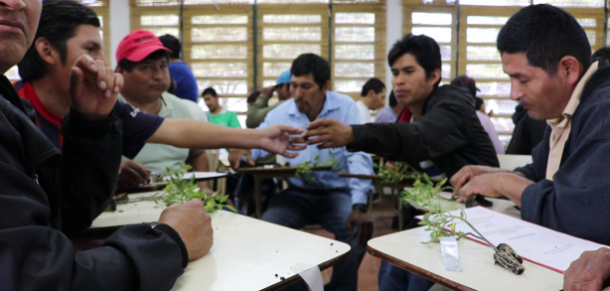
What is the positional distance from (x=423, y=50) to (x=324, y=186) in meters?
1.16

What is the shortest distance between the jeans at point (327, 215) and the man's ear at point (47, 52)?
1.62 meters

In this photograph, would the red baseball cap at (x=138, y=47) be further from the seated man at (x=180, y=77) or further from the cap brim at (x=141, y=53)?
the seated man at (x=180, y=77)

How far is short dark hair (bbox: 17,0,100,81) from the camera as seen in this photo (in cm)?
192

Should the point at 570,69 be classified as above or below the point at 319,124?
above

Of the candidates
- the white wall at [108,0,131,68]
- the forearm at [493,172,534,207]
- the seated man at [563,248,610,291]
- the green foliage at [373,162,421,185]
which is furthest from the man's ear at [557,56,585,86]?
the white wall at [108,0,131,68]

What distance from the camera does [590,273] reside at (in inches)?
38.6

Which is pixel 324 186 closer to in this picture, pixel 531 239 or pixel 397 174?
pixel 397 174

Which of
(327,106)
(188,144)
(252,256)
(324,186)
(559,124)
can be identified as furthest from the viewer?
(327,106)

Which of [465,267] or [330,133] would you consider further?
[330,133]

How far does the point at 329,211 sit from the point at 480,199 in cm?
128

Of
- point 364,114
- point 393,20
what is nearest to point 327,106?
point 364,114

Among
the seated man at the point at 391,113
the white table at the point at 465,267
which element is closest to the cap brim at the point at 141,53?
the white table at the point at 465,267

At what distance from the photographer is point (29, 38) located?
46.4 inches

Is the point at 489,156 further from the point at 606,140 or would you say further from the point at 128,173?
the point at 128,173
